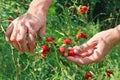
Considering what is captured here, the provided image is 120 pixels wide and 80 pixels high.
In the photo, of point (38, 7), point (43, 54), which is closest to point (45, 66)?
point (43, 54)

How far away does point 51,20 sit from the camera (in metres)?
3.12

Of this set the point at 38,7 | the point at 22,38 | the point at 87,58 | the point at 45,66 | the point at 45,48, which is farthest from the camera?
the point at 45,66

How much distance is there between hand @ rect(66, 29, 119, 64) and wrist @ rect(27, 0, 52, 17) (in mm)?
374

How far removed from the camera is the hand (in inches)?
82.0

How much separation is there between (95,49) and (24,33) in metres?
0.69

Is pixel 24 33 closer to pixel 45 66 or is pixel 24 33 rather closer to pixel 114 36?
pixel 114 36

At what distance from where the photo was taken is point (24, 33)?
1.51m

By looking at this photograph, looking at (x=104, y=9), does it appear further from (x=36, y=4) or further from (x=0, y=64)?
(x=36, y=4)

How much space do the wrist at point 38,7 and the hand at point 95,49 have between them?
37 cm

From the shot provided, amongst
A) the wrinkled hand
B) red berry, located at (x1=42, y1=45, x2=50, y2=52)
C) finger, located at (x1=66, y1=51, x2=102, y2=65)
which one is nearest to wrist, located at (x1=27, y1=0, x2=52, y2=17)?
the wrinkled hand

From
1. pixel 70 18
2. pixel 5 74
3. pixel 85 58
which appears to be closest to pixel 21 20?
pixel 85 58

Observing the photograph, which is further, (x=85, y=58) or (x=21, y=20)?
(x=85, y=58)

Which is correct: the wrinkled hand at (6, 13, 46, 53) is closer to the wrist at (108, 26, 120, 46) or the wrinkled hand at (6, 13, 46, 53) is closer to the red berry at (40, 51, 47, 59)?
the wrist at (108, 26, 120, 46)

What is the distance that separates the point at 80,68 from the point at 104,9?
5.30 ft
